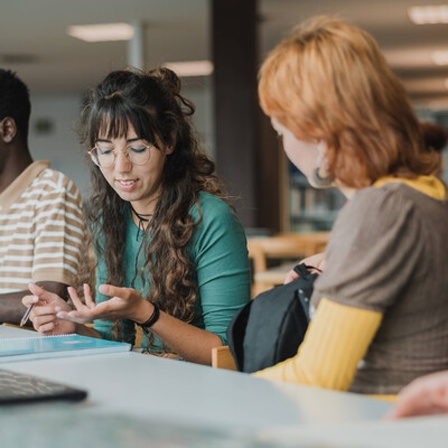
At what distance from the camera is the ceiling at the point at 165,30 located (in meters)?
7.97

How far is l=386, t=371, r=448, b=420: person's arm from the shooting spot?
44.9 inches

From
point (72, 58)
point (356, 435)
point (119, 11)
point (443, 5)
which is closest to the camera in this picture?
point (356, 435)

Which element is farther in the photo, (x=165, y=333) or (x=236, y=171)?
(x=236, y=171)

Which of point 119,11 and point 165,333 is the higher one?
point 119,11

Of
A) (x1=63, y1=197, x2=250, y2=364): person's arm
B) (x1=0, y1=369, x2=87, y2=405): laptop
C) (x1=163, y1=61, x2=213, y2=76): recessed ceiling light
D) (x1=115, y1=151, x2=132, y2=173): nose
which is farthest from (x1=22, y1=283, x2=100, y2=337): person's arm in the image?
(x1=163, y1=61, x2=213, y2=76): recessed ceiling light

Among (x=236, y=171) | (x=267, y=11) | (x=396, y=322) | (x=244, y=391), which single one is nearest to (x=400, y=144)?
(x=396, y=322)

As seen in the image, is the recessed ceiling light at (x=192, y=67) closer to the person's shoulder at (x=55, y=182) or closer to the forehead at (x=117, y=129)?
the person's shoulder at (x=55, y=182)

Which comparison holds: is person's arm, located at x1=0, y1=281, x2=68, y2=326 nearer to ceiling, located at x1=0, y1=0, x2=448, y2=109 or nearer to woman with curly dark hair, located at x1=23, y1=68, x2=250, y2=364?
woman with curly dark hair, located at x1=23, y1=68, x2=250, y2=364

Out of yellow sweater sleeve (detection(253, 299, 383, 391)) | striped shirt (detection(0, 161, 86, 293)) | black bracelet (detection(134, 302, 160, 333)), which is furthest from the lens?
striped shirt (detection(0, 161, 86, 293))

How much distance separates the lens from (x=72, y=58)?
10.9m

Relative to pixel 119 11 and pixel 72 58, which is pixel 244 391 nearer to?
pixel 119 11

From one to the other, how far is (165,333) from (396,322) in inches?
29.5

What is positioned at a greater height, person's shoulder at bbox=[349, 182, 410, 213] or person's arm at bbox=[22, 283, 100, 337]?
person's shoulder at bbox=[349, 182, 410, 213]

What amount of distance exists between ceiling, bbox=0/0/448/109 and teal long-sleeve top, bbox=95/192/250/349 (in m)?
4.45
